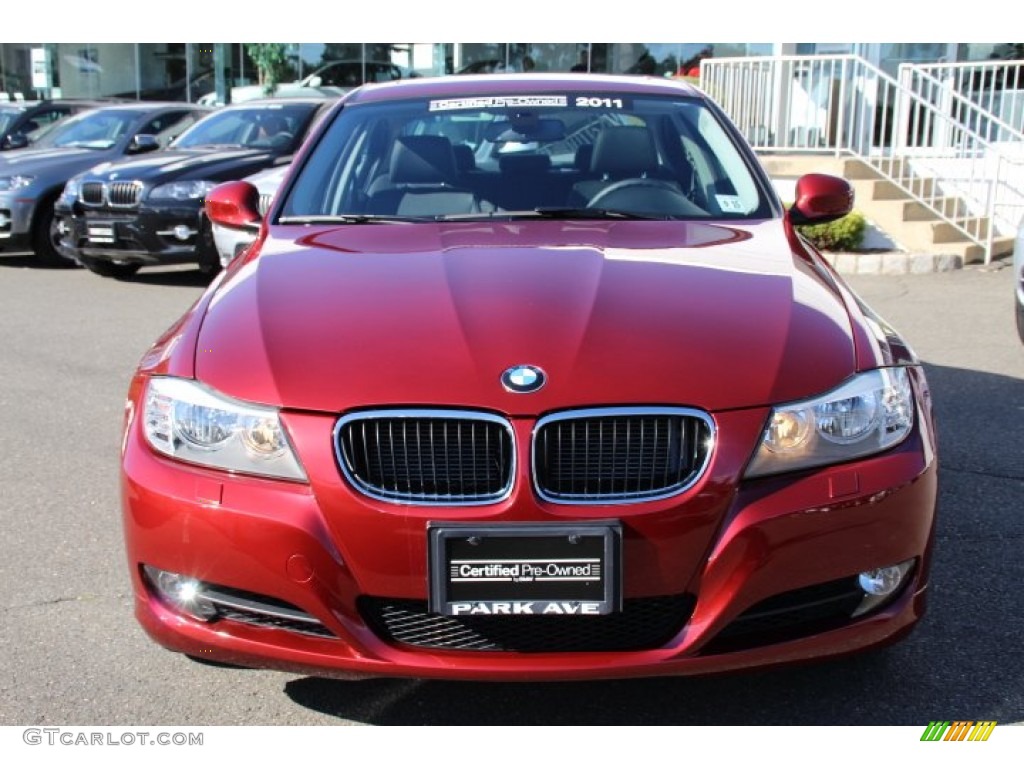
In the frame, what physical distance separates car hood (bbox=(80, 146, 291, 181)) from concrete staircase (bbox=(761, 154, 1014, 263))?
5516mm

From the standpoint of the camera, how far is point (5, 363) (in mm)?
7371

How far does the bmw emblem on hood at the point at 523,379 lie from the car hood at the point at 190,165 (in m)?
8.15

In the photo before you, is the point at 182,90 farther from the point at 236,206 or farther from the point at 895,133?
the point at 236,206

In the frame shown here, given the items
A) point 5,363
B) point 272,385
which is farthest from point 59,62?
point 272,385

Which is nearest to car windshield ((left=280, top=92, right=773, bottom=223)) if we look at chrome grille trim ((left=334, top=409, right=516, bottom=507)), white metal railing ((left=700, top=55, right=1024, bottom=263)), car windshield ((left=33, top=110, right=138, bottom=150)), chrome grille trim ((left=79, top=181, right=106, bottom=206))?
chrome grille trim ((left=334, top=409, right=516, bottom=507))

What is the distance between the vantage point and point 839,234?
1115cm

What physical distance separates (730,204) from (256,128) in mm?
8131

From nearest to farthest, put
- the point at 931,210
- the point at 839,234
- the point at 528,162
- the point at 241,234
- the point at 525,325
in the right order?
1. the point at 525,325
2. the point at 528,162
3. the point at 241,234
4. the point at 839,234
5. the point at 931,210

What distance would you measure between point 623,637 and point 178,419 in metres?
1.15

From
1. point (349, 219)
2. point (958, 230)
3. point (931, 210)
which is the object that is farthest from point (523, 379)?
point (931, 210)

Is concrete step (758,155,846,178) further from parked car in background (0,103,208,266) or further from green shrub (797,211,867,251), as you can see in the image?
parked car in background (0,103,208,266)

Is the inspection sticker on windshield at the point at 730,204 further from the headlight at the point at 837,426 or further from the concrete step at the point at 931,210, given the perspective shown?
the concrete step at the point at 931,210

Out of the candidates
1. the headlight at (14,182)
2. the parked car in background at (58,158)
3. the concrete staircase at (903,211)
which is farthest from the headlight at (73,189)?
the concrete staircase at (903,211)
